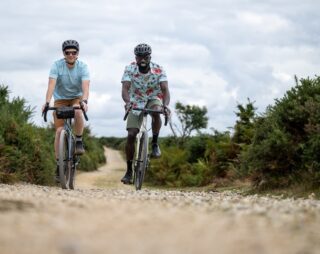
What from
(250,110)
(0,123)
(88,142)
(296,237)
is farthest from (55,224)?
(88,142)

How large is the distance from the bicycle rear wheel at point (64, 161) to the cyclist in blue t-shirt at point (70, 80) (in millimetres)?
172

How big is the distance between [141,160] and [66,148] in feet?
4.73

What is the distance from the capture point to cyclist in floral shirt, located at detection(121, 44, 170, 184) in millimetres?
11383

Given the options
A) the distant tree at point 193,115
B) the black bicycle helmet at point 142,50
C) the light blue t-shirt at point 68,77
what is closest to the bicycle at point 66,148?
the light blue t-shirt at point 68,77

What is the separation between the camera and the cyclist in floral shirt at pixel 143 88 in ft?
37.3

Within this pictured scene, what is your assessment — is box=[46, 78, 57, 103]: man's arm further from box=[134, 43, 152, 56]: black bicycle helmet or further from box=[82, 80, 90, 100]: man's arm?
box=[134, 43, 152, 56]: black bicycle helmet

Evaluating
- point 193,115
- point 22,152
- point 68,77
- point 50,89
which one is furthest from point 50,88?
point 193,115

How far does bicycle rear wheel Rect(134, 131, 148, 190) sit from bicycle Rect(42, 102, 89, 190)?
1.05m

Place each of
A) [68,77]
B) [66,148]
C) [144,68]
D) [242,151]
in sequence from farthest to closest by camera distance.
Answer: [242,151] < [66,148] < [68,77] < [144,68]

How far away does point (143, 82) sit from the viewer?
11.5 metres

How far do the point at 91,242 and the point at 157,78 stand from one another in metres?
7.84

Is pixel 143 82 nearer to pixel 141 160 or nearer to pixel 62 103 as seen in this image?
pixel 141 160

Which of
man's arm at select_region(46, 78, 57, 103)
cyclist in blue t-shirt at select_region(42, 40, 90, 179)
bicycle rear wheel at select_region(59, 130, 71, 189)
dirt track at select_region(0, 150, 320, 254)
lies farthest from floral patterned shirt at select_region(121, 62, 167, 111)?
dirt track at select_region(0, 150, 320, 254)

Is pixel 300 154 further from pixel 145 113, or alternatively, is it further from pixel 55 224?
pixel 55 224
